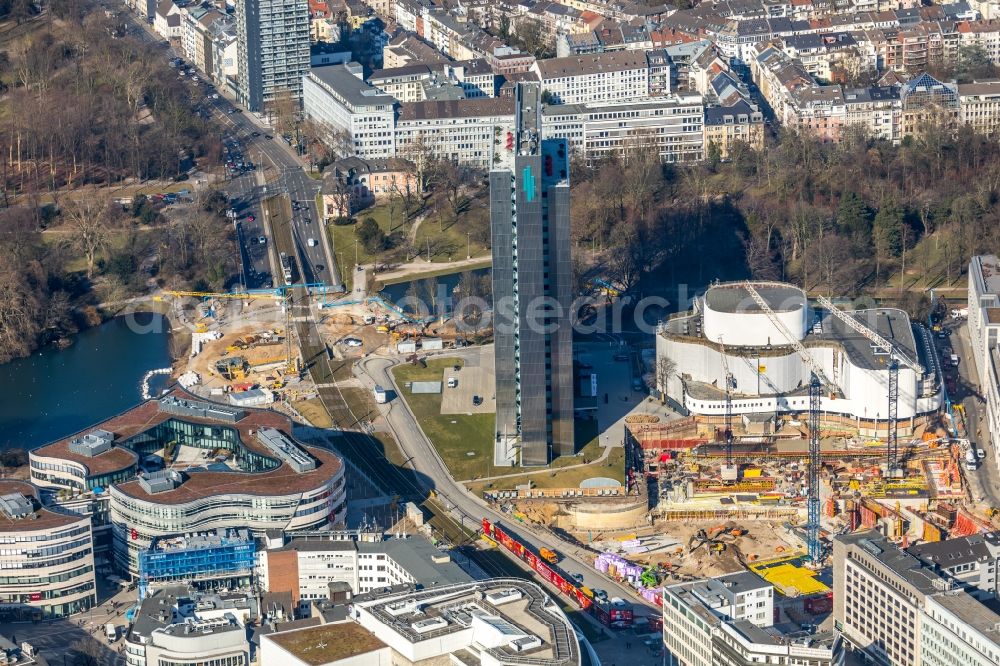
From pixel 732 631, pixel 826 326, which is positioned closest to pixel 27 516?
pixel 732 631

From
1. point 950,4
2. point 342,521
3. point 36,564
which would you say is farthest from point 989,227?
point 36,564

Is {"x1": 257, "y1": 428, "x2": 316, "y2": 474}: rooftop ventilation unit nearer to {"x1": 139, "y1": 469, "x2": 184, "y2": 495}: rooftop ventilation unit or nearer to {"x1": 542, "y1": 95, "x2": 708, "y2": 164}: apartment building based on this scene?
{"x1": 139, "y1": 469, "x2": 184, "y2": 495}: rooftop ventilation unit

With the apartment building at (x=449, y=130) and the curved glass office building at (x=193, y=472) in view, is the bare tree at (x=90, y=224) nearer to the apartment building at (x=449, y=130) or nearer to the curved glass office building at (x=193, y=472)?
the apartment building at (x=449, y=130)

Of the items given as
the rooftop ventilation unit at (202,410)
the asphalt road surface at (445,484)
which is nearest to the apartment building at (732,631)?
the asphalt road surface at (445,484)

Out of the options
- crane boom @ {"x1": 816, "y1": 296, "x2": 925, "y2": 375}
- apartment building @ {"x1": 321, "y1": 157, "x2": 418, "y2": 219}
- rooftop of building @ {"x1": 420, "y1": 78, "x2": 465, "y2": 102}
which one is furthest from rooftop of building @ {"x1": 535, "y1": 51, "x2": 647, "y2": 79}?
crane boom @ {"x1": 816, "y1": 296, "x2": 925, "y2": 375}

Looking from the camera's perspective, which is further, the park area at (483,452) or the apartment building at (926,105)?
the apartment building at (926,105)

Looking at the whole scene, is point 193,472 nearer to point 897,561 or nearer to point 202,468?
point 202,468
